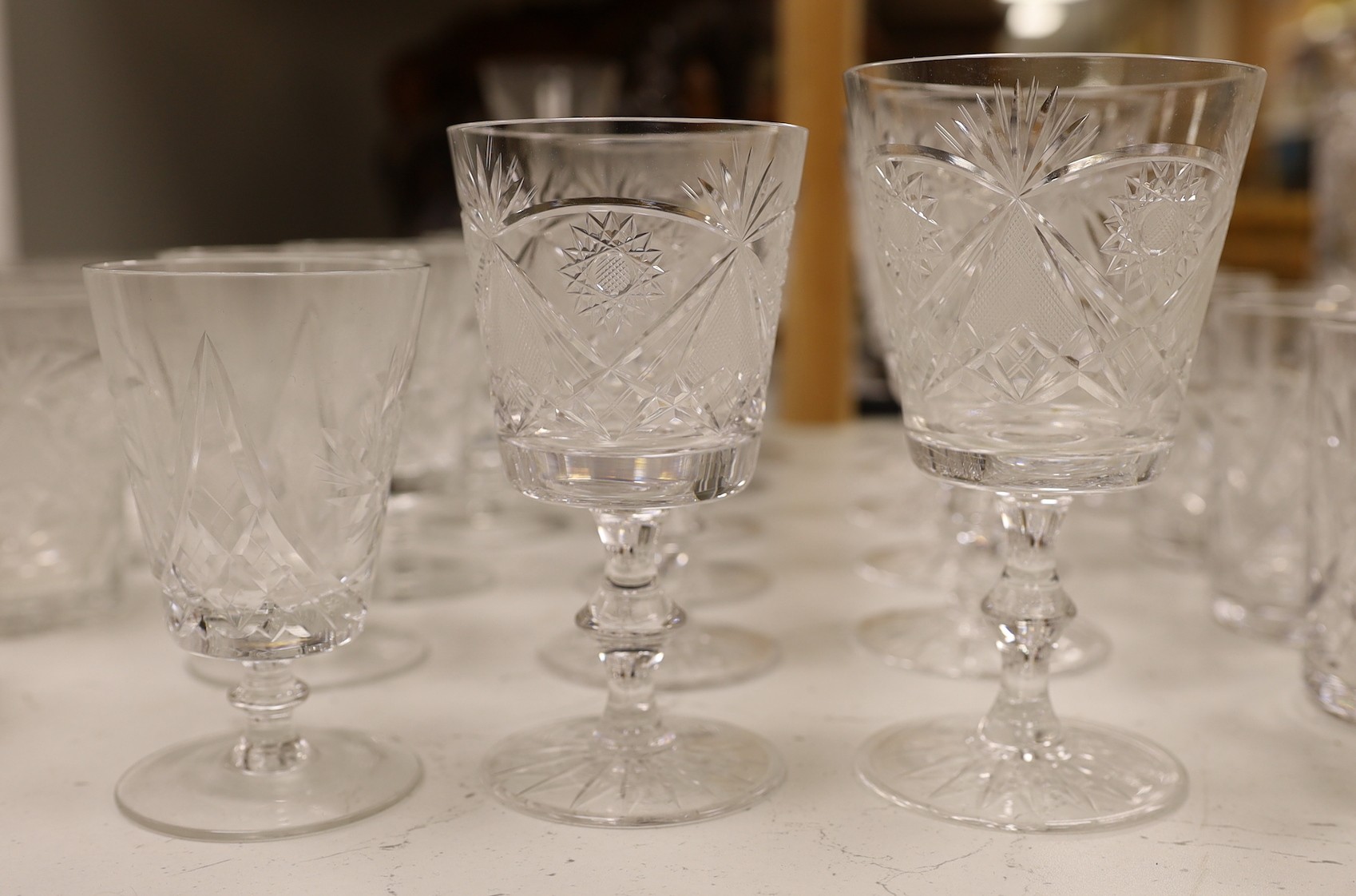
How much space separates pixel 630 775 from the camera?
1.97ft

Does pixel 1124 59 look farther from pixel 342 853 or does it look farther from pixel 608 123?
pixel 342 853

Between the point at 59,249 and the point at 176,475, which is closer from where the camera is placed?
the point at 176,475

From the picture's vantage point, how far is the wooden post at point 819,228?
1.47m

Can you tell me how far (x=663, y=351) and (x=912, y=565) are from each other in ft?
1.69

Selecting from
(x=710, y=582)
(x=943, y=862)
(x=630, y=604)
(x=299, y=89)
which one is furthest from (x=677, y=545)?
(x=299, y=89)

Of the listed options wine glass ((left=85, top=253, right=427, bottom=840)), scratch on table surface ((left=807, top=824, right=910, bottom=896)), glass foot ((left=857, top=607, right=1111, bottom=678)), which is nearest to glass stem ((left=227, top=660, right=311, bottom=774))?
wine glass ((left=85, top=253, right=427, bottom=840))

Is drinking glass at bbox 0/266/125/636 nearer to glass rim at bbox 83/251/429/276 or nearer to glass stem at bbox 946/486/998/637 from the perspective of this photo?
glass rim at bbox 83/251/429/276

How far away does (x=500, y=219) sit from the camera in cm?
57

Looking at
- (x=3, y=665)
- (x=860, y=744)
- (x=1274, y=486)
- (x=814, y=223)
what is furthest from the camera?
(x=814, y=223)

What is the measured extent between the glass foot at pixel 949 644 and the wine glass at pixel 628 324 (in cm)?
21

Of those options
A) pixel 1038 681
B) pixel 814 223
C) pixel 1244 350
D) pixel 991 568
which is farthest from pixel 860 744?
pixel 814 223

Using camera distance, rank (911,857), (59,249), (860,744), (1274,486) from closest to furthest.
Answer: (911,857) → (860,744) → (1274,486) → (59,249)

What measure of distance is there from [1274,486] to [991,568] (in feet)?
0.65

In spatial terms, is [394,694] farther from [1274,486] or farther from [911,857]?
[1274,486]
